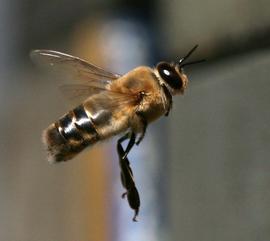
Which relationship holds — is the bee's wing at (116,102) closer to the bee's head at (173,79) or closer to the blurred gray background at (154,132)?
the bee's head at (173,79)

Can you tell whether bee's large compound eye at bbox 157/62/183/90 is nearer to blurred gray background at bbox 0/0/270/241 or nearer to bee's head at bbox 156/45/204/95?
bee's head at bbox 156/45/204/95

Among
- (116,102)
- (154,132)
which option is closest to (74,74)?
(116,102)

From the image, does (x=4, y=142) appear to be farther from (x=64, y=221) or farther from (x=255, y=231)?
(x=255, y=231)

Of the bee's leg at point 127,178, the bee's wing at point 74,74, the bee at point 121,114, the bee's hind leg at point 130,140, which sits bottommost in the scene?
the bee's leg at point 127,178

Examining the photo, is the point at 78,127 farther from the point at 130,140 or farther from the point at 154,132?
the point at 154,132

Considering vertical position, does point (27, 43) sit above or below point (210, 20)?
above

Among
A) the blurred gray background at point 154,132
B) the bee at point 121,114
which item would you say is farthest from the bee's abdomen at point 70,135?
the blurred gray background at point 154,132

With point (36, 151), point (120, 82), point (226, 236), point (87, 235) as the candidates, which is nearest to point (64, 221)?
point (87, 235)
